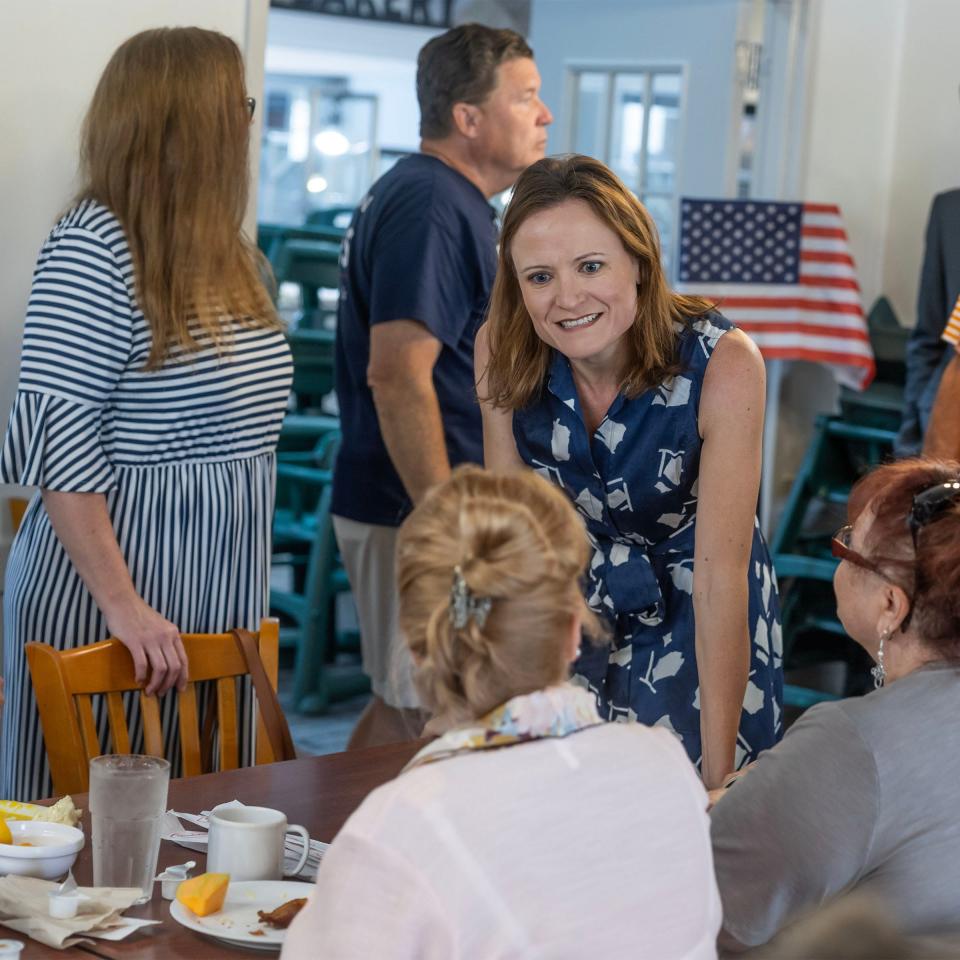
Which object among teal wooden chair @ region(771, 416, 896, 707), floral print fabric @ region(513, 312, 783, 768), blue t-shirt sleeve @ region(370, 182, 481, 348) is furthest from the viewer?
teal wooden chair @ region(771, 416, 896, 707)

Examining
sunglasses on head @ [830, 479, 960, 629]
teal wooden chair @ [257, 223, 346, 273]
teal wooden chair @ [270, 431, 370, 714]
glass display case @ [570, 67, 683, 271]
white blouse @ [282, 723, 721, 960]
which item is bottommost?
teal wooden chair @ [270, 431, 370, 714]

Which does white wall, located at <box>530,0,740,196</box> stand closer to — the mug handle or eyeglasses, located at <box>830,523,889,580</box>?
eyeglasses, located at <box>830,523,889,580</box>

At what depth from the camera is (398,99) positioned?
42.0ft

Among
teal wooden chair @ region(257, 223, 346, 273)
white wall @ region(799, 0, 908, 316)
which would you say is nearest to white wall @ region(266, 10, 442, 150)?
teal wooden chair @ region(257, 223, 346, 273)

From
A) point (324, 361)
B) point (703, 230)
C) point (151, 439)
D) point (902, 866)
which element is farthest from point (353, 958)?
point (324, 361)

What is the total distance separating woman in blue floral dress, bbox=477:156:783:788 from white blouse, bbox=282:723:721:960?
0.85 meters

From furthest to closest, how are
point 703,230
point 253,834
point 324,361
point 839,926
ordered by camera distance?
point 324,361 < point 703,230 < point 253,834 < point 839,926

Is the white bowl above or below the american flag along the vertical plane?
below

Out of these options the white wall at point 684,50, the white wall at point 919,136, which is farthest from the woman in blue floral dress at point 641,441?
the white wall at point 919,136

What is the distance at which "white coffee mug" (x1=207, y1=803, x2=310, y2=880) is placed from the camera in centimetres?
157

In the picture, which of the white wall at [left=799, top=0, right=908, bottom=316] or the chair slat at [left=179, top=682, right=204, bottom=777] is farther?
the white wall at [left=799, top=0, right=908, bottom=316]

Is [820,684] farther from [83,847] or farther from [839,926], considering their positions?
[839,926]

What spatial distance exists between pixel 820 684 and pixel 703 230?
1.61 meters

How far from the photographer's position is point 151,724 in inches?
86.1
